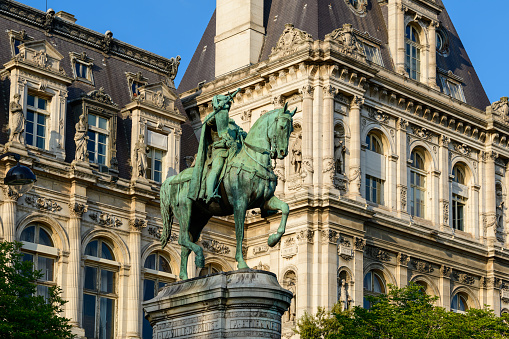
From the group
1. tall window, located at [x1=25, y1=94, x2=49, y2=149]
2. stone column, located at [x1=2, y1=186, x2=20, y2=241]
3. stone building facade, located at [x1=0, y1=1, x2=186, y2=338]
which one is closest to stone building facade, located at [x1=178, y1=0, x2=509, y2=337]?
stone building facade, located at [x1=0, y1=1, x2=186, y2=338]

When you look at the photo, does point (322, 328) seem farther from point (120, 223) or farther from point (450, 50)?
point (450, 50)

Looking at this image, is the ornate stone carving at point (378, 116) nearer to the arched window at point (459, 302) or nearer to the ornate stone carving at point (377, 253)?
the ornate stone carving at point (377, 253)

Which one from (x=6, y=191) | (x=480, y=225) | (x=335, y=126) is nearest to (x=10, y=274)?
(x=6, y=191)

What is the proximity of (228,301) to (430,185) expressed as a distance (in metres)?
31.3

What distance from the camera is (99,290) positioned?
4491 cm

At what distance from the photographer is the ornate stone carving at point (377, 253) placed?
49381 mm

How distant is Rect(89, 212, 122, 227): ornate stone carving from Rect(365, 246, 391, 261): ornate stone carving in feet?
35.8

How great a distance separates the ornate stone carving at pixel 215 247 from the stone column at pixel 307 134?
4807mm

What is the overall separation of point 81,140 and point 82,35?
631 cm

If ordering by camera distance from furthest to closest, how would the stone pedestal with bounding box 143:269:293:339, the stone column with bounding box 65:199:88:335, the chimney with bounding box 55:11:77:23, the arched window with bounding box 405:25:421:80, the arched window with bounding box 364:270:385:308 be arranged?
the arched window with bounding box 405:25:421:80 < the chimney with bounding box 55:11:77:23 < the arched window with bounding box 364:270:385:308 < the stone column with bounding box 65:199:88:335 < the stone pedestal with bounding box 143:269:293:339

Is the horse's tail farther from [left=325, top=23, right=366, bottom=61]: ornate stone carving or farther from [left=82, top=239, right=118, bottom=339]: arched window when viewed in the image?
[left=325, top=23, right=366, bottom=61]: ornate stone carving

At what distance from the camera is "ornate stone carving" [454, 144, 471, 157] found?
182 ft

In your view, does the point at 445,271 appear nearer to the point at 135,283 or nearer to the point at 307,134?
the point at 307,134

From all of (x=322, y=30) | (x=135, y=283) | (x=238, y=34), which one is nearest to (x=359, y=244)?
(x=135, y=283)
